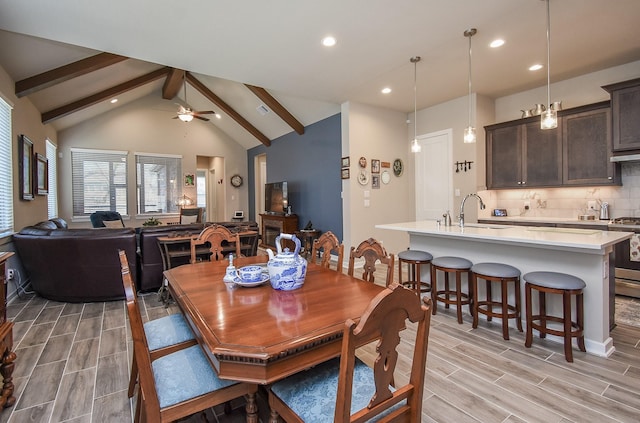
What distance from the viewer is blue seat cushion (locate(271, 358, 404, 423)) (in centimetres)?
113

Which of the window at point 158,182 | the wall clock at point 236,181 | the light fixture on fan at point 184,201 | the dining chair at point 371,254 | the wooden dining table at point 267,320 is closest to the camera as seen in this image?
the wooden dining table at point 267,320

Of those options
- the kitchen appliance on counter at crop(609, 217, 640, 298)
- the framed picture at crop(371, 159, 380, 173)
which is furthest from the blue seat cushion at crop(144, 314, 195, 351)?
the kitchen appliance on counter at crop(609, 217, 640, 298)

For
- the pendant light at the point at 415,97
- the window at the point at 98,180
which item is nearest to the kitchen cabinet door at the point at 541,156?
the pendant light at the point at 415,97

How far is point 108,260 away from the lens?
3576 mm

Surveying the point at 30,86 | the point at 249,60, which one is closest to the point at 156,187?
the point at 30,86

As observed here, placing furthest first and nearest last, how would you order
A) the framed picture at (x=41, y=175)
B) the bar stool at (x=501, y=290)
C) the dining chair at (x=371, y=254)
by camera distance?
the framed picture at (x=41, y=175) < the bar stool at (x=501, y=290) < the dining chair at (x=371, y=254)

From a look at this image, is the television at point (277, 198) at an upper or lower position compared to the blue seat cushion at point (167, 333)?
upper

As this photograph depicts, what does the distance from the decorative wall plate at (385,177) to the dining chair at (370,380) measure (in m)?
4.65

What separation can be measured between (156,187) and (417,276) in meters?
7.44

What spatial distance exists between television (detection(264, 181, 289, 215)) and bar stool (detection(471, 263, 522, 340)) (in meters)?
4.70

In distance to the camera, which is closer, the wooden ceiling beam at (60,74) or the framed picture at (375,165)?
the wooden ceiling beam at (60,74)

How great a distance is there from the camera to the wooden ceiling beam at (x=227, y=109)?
7.21 m

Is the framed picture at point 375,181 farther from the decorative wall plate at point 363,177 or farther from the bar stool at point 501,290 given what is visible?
the bar stool at point 501,290

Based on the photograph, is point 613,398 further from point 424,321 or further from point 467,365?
point 424,321
